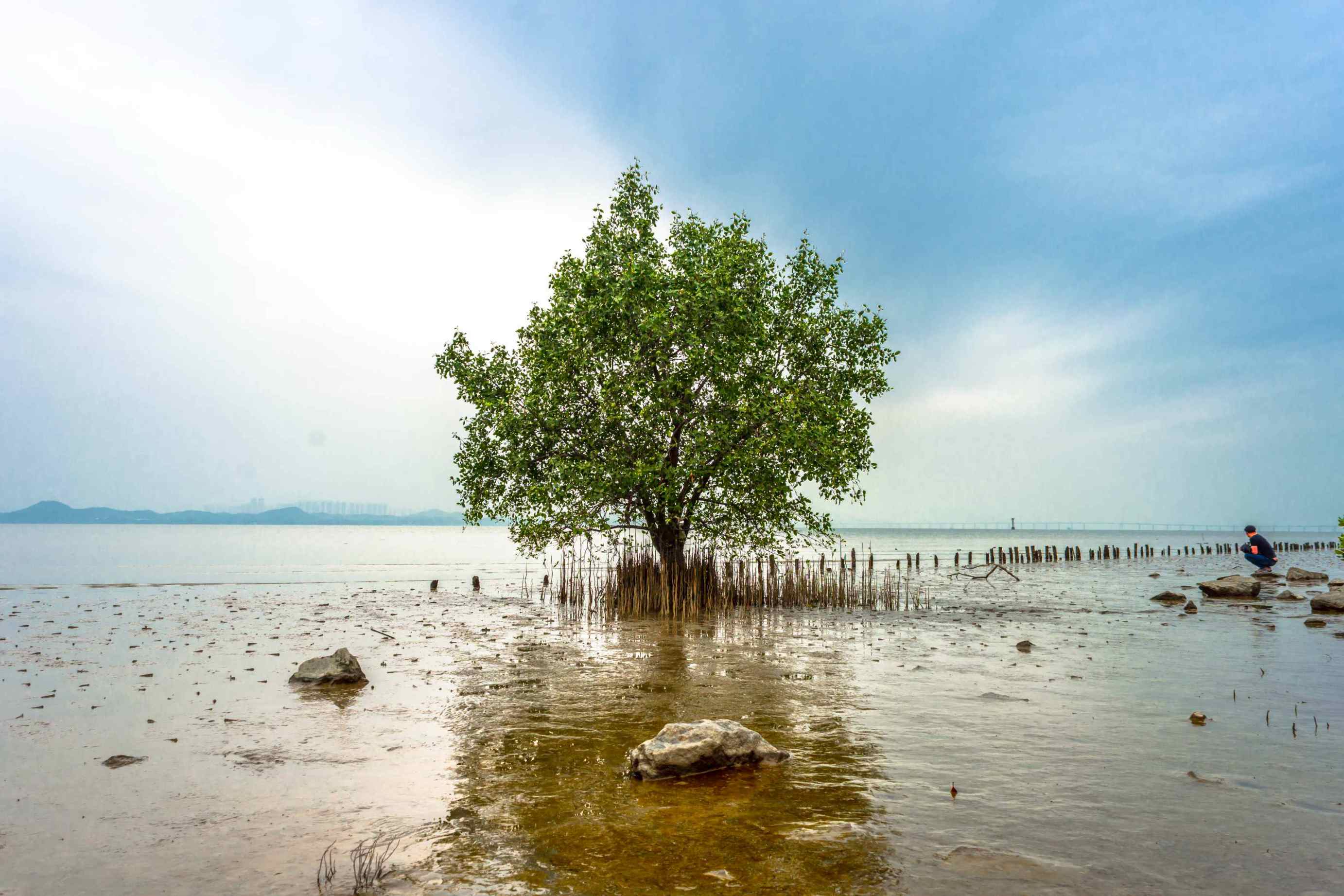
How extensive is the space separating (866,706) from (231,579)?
37795mm

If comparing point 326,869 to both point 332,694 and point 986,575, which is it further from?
point 986,575

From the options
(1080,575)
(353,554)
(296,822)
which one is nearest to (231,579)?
(353,554)

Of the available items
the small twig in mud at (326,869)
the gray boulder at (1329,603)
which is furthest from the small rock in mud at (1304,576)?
the small twig in mud at (326,869)

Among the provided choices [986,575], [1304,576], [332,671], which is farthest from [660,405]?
[1304,576]

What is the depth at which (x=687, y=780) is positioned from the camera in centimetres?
Result: 697

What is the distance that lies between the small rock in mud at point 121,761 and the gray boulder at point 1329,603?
2695 centimetres

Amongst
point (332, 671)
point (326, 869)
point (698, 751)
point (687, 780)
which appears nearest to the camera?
point (326, 869)

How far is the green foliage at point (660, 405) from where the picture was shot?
21.8 m

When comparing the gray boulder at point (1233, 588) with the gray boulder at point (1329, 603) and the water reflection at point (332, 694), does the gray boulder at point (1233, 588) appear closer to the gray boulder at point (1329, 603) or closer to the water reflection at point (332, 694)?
the gray boulder at point (1329, 603)

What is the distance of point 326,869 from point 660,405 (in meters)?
17.7

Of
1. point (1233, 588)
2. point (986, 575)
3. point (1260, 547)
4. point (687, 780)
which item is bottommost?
point (986, 575)

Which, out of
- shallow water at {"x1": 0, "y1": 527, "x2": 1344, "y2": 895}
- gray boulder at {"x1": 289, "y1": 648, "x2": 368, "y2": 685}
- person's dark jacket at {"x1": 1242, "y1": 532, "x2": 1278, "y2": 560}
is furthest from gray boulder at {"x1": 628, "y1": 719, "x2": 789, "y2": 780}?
person's dark jacket at {"x1": 1242, "y1": 532, "x2": 1278, "y2": 560}

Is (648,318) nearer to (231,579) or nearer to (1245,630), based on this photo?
(1245,630)

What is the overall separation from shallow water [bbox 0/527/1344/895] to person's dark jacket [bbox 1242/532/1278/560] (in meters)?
18.3
